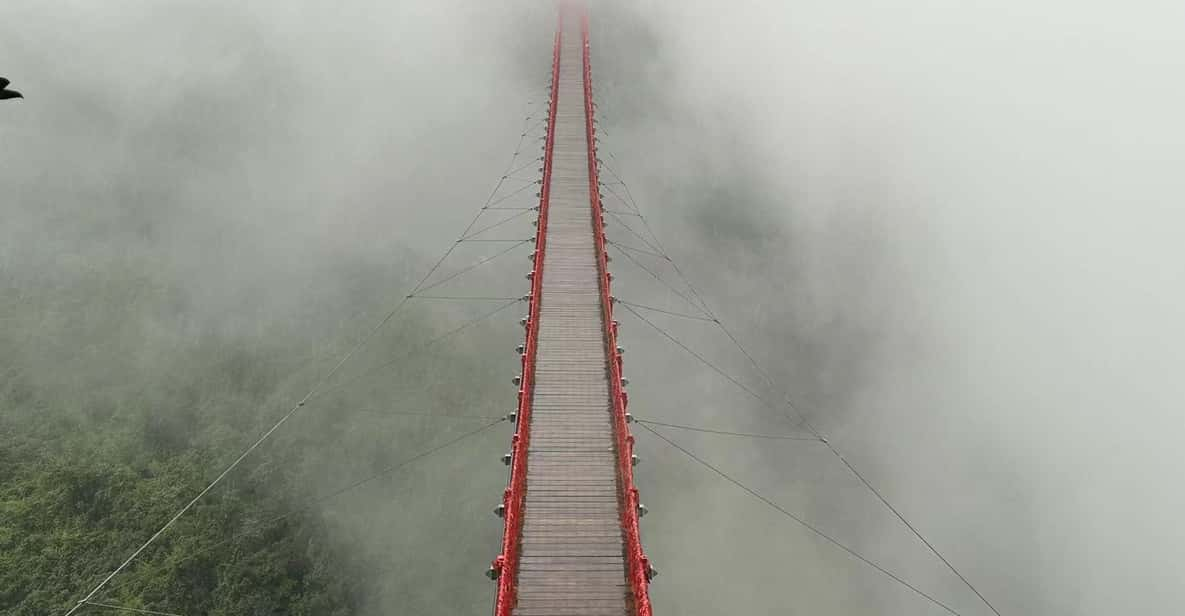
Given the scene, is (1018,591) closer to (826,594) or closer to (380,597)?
(826,594)

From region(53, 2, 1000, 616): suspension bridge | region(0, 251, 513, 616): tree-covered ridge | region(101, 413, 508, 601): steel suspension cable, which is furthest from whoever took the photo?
region(101, 413, 508, 601): steel suspension cable

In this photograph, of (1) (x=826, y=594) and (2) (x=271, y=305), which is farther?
(2) (x=271, y=305)

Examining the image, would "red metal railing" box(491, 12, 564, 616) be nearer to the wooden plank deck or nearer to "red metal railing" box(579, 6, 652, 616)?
the wooden plank deck

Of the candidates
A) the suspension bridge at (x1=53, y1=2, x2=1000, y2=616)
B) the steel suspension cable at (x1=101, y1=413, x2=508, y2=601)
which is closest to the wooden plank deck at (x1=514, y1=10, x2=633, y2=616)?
the suspension bridge at (x1=53, y1=2, x2=1000, y2=616)

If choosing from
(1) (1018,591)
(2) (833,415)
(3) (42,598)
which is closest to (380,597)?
(3) (42,598)

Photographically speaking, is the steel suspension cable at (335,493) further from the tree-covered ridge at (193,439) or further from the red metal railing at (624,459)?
the red metal railing at (624,459)

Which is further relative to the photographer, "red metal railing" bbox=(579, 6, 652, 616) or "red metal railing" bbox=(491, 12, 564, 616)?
"red metal railing" bbox=(579, 6, 652, 616)

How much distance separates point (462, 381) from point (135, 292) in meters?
27.9

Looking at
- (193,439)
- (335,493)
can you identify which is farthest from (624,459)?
(193,439)

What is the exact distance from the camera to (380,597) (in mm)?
40656

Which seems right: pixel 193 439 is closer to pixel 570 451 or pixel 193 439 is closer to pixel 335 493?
pixel 335 493

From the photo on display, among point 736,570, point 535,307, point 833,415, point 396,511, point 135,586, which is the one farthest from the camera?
point 833,415

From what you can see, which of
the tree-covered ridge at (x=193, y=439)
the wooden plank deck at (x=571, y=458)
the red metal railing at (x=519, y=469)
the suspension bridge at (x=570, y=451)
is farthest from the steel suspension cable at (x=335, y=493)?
the red metal railing at (x=519, y=469)

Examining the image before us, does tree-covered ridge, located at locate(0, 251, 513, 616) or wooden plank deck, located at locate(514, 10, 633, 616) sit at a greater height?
tree-covered ridge, located at locate(0, 251, 513, 616)
